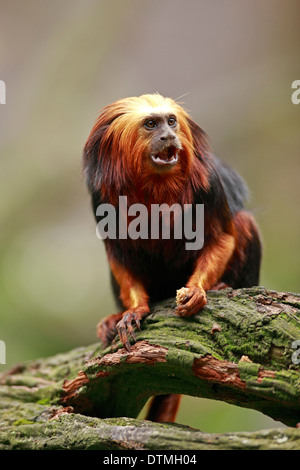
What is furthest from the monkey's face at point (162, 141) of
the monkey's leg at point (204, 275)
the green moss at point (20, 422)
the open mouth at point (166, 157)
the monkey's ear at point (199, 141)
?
the green moss at point (20, 422)

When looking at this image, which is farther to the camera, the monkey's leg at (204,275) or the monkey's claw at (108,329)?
the monkey's claw at (108,329)

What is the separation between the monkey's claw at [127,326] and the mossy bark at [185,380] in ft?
0.12

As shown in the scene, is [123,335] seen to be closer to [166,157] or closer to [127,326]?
[127,326]

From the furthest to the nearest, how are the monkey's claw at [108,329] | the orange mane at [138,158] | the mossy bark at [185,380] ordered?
the monkey's claw at [108,329]
the orange mane at [138,158]
the mossy bark at [185,380]

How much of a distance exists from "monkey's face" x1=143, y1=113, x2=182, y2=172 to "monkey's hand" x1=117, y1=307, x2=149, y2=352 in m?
0.72

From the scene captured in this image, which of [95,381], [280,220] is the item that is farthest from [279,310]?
[280,220]

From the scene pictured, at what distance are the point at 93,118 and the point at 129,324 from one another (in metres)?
2.43

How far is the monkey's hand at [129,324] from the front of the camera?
2443mm

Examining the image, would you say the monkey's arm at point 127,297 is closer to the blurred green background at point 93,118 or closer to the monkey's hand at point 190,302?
the monkey's hand at point 190,302

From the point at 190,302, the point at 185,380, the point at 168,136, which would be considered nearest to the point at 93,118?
the point at 168,136

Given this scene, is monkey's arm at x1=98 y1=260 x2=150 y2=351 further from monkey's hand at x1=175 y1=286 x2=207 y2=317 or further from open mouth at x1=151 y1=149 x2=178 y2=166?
open mouth at x1=151 y1=149 x2=178 y2=166

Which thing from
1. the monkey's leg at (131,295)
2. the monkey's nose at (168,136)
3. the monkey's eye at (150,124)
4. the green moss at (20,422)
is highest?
the monkey's eye at (150,124)

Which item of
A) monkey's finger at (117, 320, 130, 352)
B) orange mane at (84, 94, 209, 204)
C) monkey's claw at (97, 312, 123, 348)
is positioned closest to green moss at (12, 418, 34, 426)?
monkey's claw at (97, 312, 123, 348)

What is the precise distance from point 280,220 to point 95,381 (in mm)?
3126
